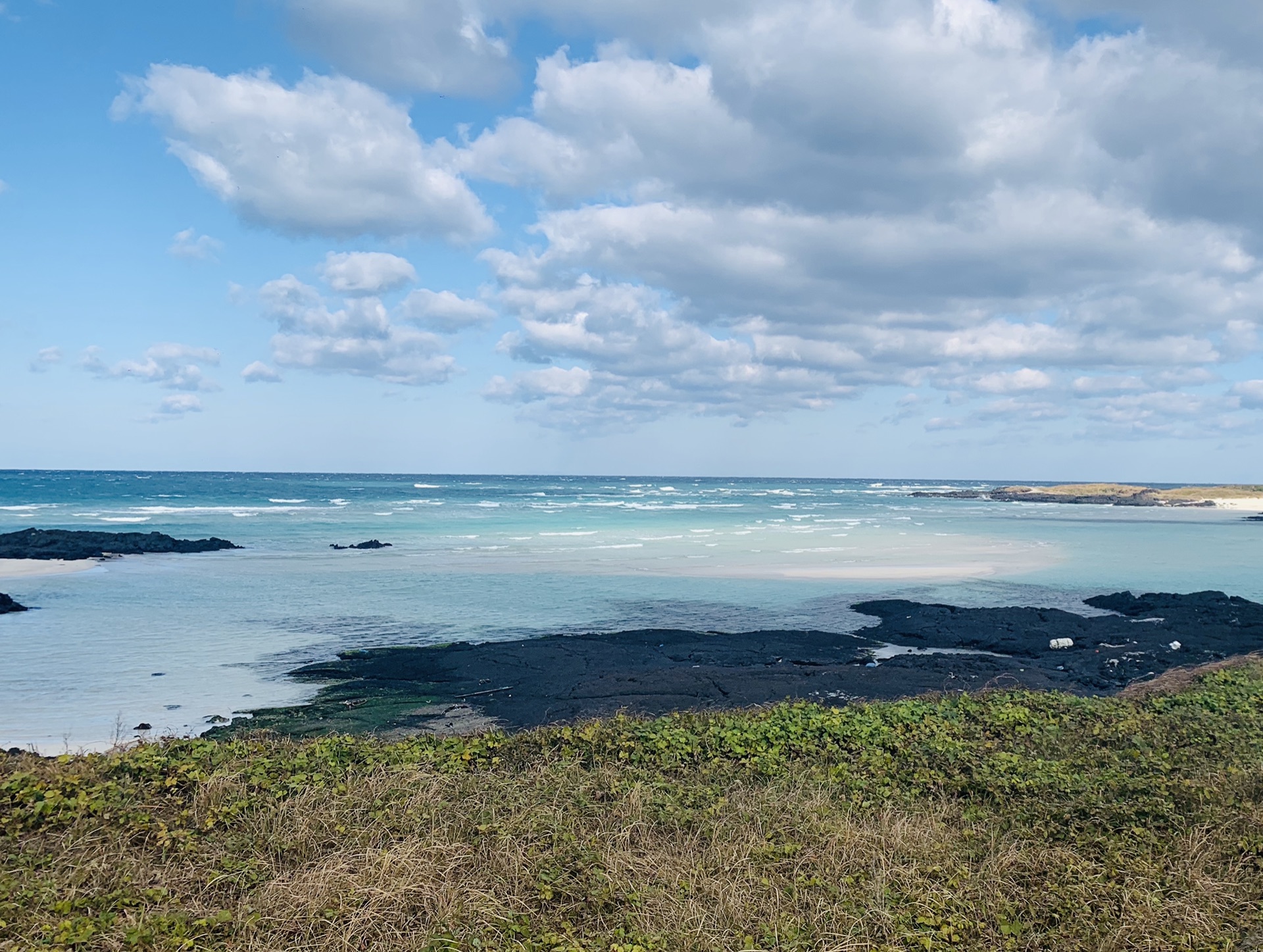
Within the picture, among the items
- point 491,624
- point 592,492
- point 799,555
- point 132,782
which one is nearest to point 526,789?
point 132,782

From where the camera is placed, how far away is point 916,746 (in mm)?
9633

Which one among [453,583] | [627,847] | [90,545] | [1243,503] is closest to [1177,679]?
[627,847]

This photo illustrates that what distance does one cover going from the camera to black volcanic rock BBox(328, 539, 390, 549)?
41.6 meters

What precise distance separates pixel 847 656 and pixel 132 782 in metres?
14.4

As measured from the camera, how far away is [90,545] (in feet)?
127

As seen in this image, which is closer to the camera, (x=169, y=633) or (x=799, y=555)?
(x=169, y=633)

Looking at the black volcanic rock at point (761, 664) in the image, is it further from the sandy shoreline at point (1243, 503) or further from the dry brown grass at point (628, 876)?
the sandy shoreline at point (1243, 503)

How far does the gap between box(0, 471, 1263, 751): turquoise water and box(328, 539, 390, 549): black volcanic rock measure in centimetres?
86

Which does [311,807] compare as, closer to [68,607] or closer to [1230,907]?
[1230,907]

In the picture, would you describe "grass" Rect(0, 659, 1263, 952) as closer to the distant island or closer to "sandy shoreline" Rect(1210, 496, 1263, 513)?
"sandy shoreline" Rect(1210, 496, 1263, 513)

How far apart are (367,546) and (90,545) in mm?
11759

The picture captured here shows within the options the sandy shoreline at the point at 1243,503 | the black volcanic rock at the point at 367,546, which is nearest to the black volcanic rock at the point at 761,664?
the black volcanic rock at the point at 367,546

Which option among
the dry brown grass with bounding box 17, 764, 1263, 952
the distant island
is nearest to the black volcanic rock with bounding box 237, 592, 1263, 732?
the dry brown grass with bounding box 17, 764, 1263, 952

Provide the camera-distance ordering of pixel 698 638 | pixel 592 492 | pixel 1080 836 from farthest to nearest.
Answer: pixel 592 492 < pixel 698 638 < pixel 1080 836
